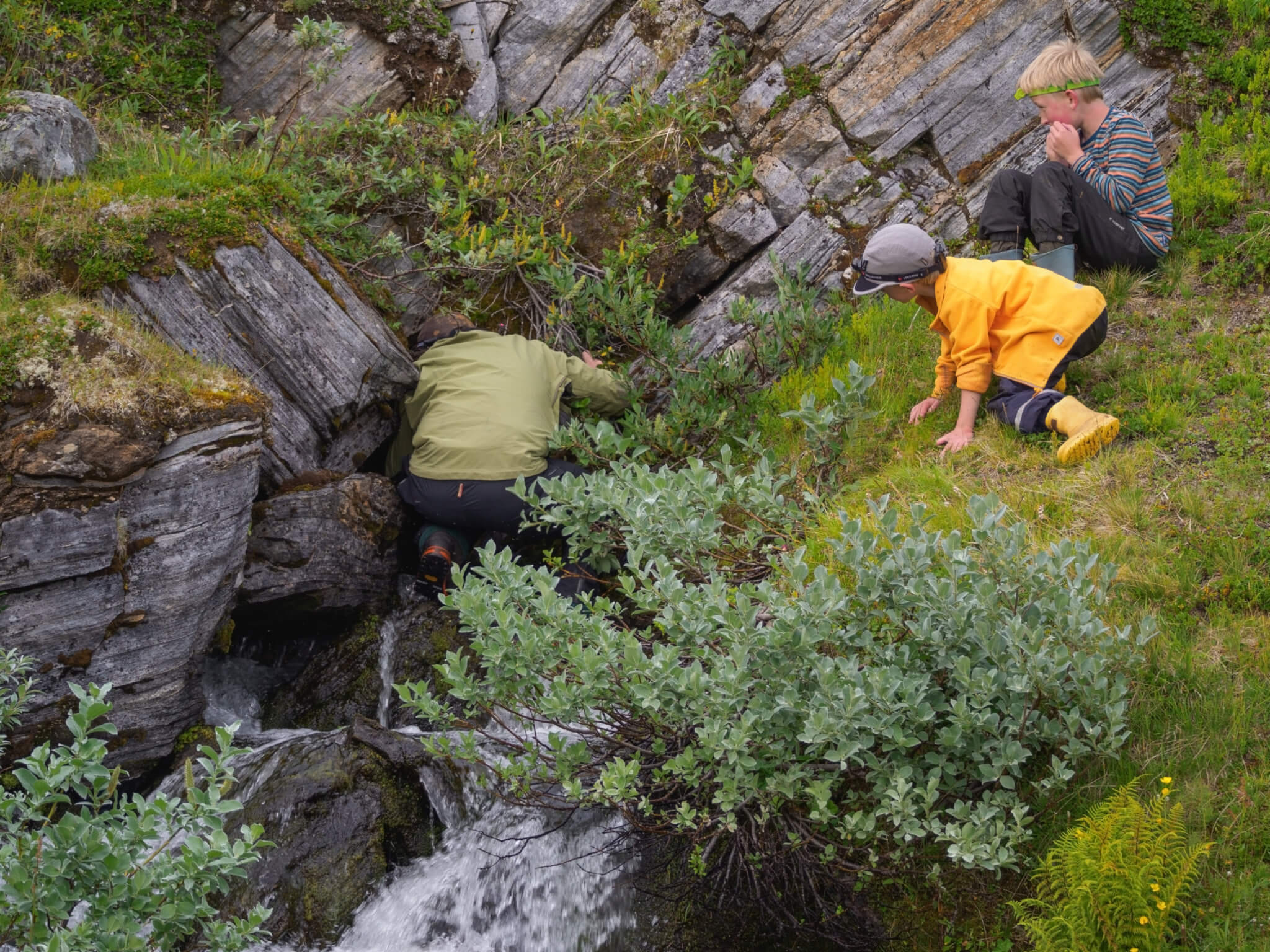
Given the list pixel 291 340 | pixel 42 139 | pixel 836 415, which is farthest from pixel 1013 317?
pixel 42 139

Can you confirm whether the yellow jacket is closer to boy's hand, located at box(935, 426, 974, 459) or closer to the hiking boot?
boy's hand, located at box(935, 426, 974, 459)

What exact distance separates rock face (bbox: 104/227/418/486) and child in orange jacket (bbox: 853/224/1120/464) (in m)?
3.73

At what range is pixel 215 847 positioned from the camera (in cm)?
318

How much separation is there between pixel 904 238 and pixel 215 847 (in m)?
4.93

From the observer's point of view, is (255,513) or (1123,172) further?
(1123,172)

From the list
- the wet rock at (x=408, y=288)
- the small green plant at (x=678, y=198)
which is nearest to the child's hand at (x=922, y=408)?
the small green plant at (x=678, y=198)

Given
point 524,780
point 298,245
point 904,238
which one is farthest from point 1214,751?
point 298,245

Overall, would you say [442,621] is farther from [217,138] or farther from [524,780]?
[217,138]

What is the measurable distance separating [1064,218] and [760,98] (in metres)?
3.57

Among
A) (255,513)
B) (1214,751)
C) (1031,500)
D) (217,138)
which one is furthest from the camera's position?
(217,138)

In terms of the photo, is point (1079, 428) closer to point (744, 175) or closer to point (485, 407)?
point (485, 407)

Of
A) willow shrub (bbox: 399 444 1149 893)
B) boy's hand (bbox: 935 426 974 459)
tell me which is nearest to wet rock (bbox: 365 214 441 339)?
willow shrub (bbox: 399 444 1149 893)

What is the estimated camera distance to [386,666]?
6.88m

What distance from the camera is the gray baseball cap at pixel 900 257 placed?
6.01 metres
